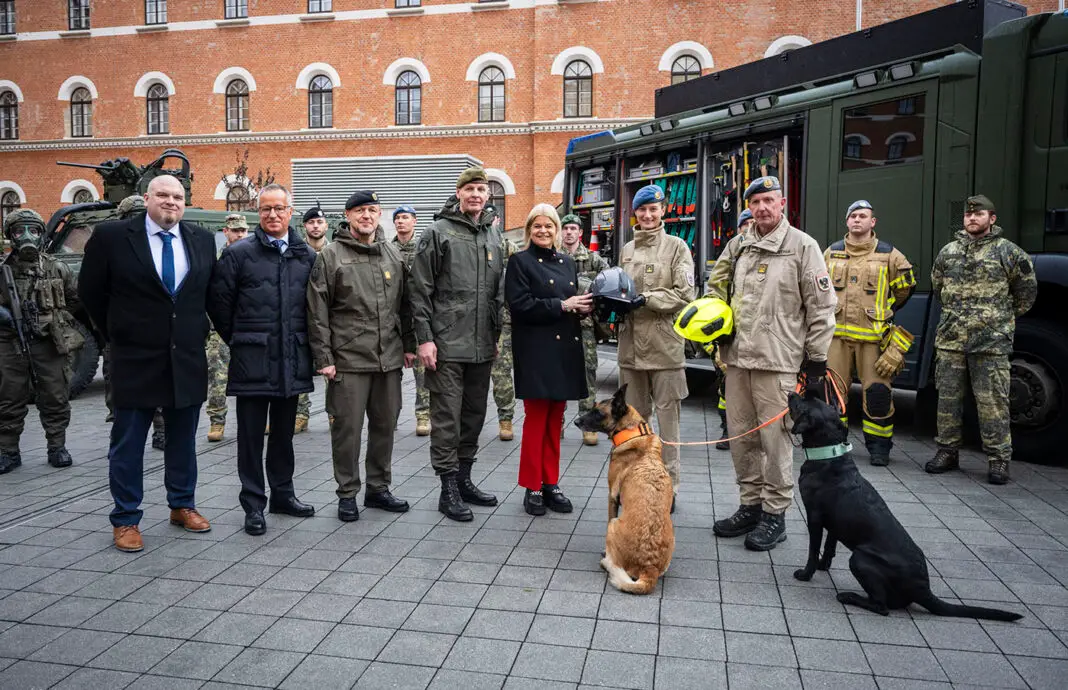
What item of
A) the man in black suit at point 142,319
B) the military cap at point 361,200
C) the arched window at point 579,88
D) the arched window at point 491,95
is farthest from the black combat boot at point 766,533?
the arched window at point 491,95

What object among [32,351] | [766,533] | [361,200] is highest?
[361,200]

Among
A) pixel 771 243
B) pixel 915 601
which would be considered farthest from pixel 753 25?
pixel 915 601

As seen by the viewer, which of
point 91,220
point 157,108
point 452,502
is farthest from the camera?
point 157,108

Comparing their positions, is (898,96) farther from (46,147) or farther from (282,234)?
(46,147)

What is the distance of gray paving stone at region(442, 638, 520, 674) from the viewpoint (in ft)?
10.2

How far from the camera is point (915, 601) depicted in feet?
11.6

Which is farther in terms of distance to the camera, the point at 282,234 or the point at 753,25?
the point at 753,25

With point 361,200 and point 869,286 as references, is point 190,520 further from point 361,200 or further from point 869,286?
→ point 869,286

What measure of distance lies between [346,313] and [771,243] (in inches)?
109

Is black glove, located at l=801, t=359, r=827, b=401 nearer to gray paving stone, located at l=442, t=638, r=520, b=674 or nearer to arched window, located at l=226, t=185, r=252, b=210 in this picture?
gray paving stone, located at l=442, t=638, r=520, b=674

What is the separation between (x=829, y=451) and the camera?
12.8 ft

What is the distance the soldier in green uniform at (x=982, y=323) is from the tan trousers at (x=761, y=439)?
2398mm

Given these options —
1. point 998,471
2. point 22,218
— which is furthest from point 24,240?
point 998,471

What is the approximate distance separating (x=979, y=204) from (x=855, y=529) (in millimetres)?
3721
